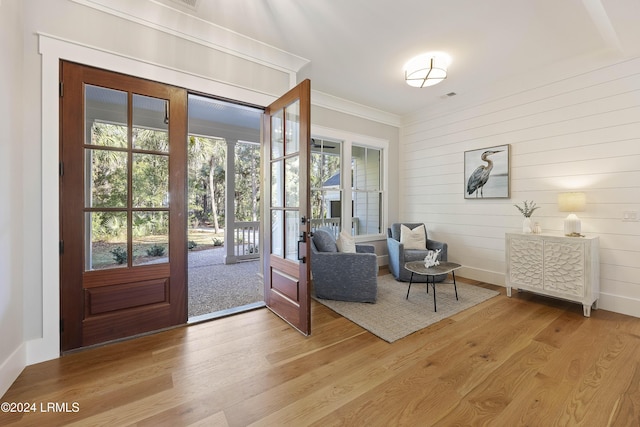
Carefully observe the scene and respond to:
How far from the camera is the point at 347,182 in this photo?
4672mm

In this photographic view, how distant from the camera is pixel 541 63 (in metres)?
3.30

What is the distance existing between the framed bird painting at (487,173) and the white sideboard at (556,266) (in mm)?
809

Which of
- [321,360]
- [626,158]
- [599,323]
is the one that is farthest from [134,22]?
[599,323]

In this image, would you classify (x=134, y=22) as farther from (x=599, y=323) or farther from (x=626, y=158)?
(x=599, y=323)

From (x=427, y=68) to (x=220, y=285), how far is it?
162 inches

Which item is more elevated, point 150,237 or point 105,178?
point 105,178

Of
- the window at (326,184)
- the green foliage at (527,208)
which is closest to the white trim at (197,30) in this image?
the window at (326,184)

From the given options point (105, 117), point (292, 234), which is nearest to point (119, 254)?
point (105, 117)

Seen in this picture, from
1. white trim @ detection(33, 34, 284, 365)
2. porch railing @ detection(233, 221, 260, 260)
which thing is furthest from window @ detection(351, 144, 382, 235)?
white trim @ detection(33, 34, 284, 365)

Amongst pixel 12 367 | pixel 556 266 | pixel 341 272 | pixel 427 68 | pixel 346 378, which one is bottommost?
pixel 346 378

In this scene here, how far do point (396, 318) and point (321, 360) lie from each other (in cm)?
107

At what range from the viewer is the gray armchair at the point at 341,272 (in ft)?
10.4

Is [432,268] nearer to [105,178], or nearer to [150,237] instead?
[150,237]

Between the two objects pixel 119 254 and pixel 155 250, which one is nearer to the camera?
pixel 119 254
